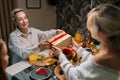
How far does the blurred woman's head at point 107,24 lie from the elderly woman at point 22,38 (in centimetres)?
107

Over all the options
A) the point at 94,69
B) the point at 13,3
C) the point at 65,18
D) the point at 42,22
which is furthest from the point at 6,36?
the point at 94,69

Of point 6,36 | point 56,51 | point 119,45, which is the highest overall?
point 119,45

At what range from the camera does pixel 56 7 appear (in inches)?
152

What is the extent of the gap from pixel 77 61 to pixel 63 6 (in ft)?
5.91

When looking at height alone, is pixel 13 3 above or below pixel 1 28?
above

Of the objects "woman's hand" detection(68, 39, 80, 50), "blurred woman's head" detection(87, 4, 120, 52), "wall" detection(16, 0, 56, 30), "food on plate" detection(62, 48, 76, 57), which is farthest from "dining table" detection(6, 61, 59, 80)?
"wall" detection(16, 0, 56, 30)

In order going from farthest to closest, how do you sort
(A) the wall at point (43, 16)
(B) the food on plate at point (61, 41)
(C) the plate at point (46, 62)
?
1. (A) the wall at point (43, 16)
2. (B) the food on plate at point (61, 41)
3. (C) the plate at point (46, 62)

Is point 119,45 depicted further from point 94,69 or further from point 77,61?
point 77,61

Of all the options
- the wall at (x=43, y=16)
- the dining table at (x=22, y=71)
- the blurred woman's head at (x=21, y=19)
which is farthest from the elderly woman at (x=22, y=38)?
the wall at (x=43, y=16)

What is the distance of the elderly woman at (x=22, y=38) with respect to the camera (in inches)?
93.1

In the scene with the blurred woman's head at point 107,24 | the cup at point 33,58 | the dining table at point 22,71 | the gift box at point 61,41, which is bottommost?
the dining table at point 22,71

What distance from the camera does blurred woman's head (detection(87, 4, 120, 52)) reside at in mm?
1244

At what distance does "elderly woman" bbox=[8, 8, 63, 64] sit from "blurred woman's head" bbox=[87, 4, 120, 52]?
1072 mm

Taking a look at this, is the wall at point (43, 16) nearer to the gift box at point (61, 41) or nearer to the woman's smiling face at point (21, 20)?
the woman's smiling face at point (21, 20)
